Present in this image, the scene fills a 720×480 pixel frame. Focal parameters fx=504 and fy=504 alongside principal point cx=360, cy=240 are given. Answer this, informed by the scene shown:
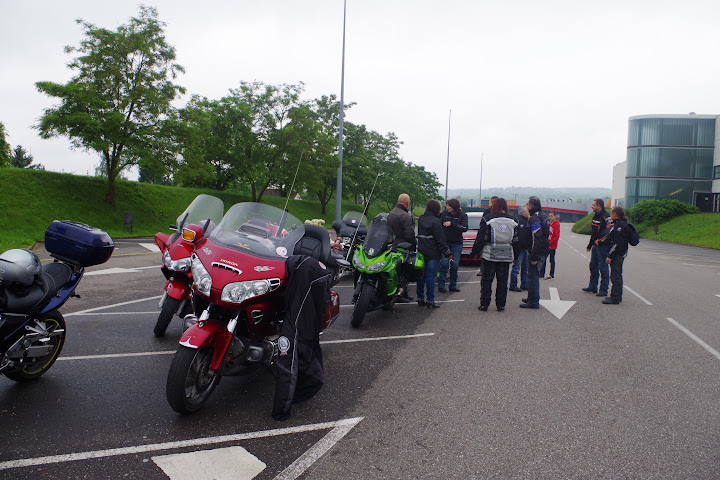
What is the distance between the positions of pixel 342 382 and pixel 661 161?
72486 millimetres

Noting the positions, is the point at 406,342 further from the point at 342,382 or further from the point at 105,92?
the point at 105,92

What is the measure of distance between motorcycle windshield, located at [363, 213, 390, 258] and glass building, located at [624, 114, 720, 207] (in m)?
67.9

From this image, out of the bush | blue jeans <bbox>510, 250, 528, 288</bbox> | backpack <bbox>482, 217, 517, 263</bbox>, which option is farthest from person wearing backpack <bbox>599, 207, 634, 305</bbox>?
the bush

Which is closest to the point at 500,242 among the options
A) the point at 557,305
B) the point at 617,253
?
the point at 557,305

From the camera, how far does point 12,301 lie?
11.9 feet

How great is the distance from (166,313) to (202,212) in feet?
4.11

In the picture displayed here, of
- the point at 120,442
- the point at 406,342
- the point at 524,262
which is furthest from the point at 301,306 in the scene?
the point at 524,262

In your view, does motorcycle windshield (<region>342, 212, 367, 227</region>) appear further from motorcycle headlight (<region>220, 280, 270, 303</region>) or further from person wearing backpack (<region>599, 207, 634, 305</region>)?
motorcycle headlight (<region>220, 280, 270, 303</region>)

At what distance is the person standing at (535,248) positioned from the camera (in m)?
8.38

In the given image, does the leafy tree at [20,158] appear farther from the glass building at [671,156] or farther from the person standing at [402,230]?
the glass building at [671,156]

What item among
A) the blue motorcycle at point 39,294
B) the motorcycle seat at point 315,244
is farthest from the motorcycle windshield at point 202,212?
the motorcycle seat at point 315,244

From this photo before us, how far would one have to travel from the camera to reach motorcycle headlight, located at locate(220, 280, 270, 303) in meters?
3.67

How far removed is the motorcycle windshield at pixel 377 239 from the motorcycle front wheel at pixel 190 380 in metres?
3.34

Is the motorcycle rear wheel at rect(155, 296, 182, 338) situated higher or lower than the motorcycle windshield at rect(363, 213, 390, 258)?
lower
